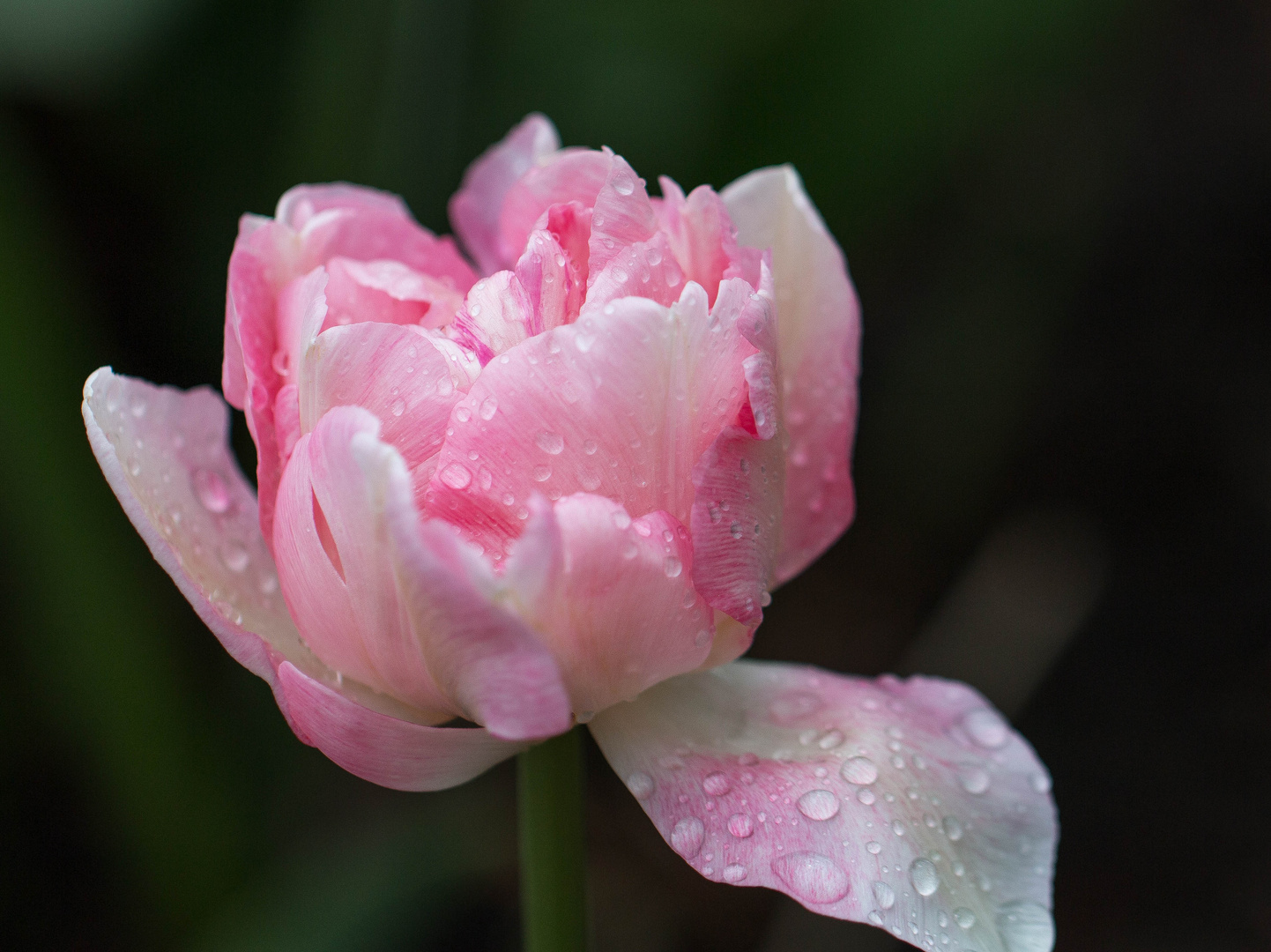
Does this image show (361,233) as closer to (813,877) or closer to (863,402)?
(813,877)

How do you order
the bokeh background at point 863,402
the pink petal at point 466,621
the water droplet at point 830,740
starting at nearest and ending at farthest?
1. the pink petal at point 466,621
2. the water droplet at point 830,740
3. the bokeh background at point 863,402

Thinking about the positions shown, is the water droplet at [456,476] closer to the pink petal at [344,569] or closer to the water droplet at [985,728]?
the pink petal at [344,569]

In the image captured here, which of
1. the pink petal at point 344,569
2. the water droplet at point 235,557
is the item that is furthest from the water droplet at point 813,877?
the water droplet at point 235,557

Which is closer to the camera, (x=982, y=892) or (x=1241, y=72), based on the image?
(x=982, y=892)

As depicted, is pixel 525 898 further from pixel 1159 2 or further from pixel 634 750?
pixel 1159 2

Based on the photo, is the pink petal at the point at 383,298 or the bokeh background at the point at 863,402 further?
the bokeh background at the point at 863,402

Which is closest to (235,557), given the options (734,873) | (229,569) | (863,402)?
(229,569)

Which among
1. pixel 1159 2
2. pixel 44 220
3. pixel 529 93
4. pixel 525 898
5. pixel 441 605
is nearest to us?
pixel 441 605

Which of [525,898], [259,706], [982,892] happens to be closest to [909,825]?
[982,892]
